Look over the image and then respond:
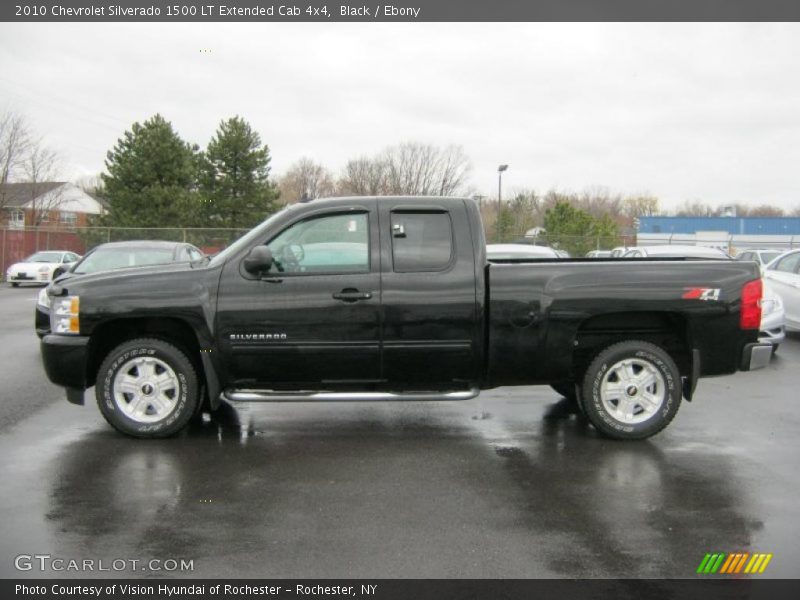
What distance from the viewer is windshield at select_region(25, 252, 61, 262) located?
27.3m

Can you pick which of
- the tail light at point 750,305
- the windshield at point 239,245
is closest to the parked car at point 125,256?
the windshield at point 239,245

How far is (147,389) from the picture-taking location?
19.5ft

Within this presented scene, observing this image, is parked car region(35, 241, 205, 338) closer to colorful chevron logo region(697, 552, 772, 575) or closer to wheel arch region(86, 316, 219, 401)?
wheel arch region(86, 316, 219, 401)

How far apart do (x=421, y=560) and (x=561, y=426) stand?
3179 millimetres

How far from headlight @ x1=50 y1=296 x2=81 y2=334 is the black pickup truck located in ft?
0.04

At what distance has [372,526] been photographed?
422cm

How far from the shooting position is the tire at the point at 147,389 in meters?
5.90

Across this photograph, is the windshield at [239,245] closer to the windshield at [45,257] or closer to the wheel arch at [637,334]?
the wheel arch at [637,334]

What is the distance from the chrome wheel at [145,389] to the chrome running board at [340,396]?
0.46 metres

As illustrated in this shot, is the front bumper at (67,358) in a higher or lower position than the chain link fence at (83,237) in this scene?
lower

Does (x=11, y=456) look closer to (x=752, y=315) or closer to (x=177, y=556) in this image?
(x=177, y=556)

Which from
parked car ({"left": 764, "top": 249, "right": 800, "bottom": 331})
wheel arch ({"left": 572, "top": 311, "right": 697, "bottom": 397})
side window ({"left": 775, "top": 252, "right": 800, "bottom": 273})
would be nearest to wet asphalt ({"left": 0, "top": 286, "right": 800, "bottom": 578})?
wheel arch ({"left": 572, "top": 311, "right": 697, "bottom": 397})

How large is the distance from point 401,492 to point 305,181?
71.4m
